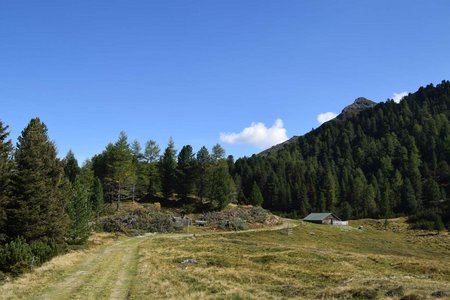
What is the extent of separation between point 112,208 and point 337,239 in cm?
4798

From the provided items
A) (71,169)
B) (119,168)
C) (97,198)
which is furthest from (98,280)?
(71,169)

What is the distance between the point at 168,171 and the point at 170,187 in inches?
169

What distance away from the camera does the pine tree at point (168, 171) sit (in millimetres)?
106312

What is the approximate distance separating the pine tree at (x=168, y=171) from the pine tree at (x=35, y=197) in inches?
2442

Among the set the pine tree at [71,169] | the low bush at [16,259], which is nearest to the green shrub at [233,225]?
the pine tree at [71,169]

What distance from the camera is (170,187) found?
107 m

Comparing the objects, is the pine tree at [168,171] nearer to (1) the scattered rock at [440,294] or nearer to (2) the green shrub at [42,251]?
(2) the green shrub at [42,251]

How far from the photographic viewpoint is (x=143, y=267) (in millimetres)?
32625

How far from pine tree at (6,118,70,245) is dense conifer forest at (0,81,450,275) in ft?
0.30

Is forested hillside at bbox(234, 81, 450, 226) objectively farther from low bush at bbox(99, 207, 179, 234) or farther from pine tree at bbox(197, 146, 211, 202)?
low bush at bbox(99, 207, 179, 234)

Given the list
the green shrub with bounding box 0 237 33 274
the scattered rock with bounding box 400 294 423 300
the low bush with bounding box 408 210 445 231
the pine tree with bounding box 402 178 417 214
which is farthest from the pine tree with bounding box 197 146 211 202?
the scattered rock with bounding box 400 294 423 300

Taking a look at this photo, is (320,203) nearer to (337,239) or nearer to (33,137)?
(337,239)

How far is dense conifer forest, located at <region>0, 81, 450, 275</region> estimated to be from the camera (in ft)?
128

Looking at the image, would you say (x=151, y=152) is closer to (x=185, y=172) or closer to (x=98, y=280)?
(x=185, y=172)
